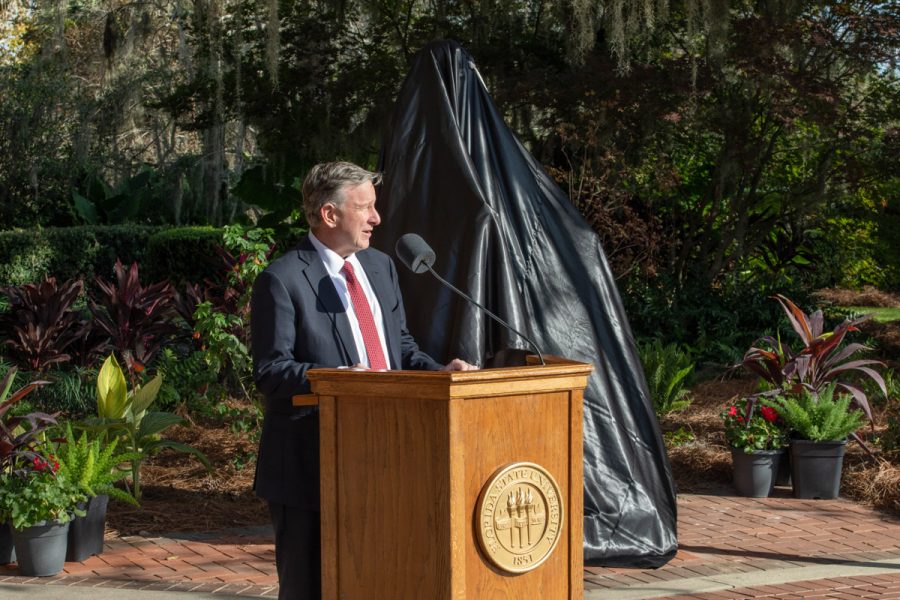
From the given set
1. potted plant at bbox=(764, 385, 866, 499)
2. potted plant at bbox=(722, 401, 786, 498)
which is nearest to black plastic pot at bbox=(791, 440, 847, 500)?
potted plant at bbox=(764, 385, 866, 499)

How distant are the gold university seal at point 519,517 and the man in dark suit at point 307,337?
16.2 inches

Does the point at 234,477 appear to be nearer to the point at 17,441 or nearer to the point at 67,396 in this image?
the point at 17,441

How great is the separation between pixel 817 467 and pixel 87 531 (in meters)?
4.29

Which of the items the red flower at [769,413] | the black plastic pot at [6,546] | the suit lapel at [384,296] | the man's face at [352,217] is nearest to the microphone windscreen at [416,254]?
the man's face at [352,217]

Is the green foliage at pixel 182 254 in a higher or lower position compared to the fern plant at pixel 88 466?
higher

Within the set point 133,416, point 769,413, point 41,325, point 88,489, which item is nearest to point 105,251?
point 41,325

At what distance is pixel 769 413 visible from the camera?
7211mm

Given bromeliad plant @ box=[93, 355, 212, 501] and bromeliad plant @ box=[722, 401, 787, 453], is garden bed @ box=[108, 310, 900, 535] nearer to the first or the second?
bromeliad plant @ box=[93, 355, 212, 501]

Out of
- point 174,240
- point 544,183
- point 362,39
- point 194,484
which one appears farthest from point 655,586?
point 174,240

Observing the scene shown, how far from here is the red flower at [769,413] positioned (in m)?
7.20

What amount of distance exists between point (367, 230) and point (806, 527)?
394 centimetres

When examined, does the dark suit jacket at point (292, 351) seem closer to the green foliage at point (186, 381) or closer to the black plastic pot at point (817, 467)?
the black plastic pot at point (817, 467)

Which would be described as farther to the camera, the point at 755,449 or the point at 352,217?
the point at 755,449

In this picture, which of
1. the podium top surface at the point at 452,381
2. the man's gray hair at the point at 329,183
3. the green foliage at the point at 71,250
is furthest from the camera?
the green foliage at the point at 71,250
